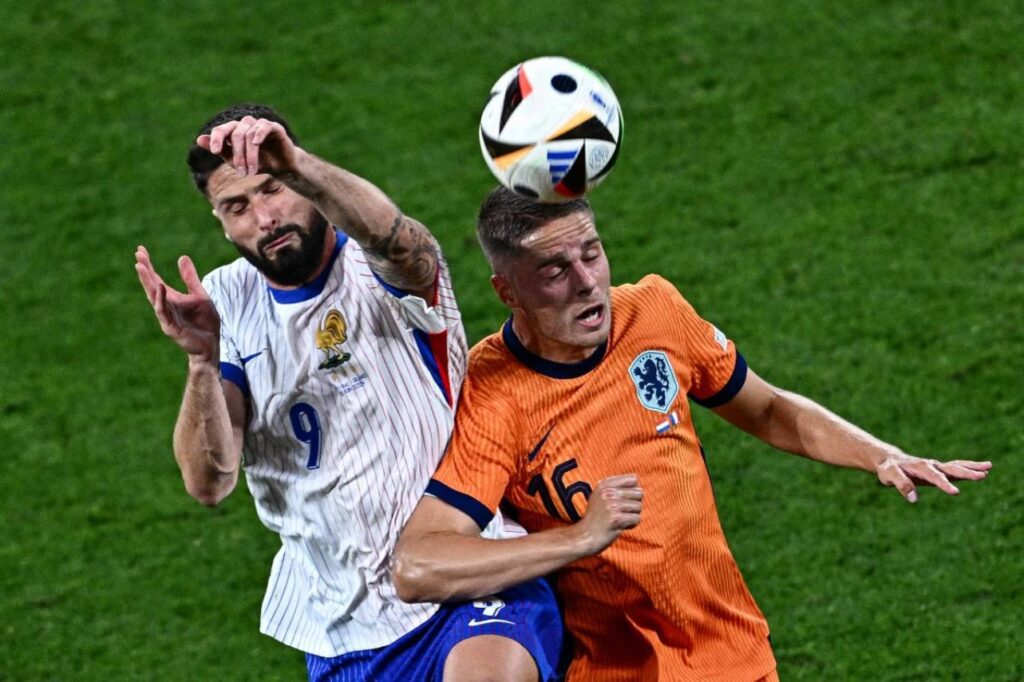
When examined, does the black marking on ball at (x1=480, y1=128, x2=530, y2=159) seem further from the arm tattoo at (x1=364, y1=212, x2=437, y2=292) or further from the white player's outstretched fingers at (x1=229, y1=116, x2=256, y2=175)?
the white player's outstretched fingers at (x1=229, y1=116, x2=256, y2=175)

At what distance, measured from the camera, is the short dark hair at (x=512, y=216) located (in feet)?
14.9

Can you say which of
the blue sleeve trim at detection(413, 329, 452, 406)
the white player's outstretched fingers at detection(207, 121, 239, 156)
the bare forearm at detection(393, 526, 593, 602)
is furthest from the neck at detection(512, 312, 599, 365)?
the white player's outstretched fingers at detection(207, 121, 239, 156)

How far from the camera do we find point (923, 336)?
7836 mm

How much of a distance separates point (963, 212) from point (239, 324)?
4.81 m

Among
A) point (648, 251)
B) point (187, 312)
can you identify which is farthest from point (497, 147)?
point (648, 251)

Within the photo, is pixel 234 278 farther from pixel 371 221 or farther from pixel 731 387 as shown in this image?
pixel 731 387

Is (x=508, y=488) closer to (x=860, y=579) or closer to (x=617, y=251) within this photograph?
(x=860, y=579)

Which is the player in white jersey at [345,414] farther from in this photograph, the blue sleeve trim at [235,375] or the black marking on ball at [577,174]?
the black marking on ball at [577,174]

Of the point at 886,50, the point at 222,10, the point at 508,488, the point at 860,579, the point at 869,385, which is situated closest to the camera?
the point at 508,488

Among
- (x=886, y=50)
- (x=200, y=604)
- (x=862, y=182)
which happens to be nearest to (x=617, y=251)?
(x=862, y=182)

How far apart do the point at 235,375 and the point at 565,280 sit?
3.19ft

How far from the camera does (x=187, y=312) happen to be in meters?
4.41

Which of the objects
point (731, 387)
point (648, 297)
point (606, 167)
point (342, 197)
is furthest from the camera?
point (731, 387)

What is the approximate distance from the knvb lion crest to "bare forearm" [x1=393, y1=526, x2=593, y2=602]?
571 mm
